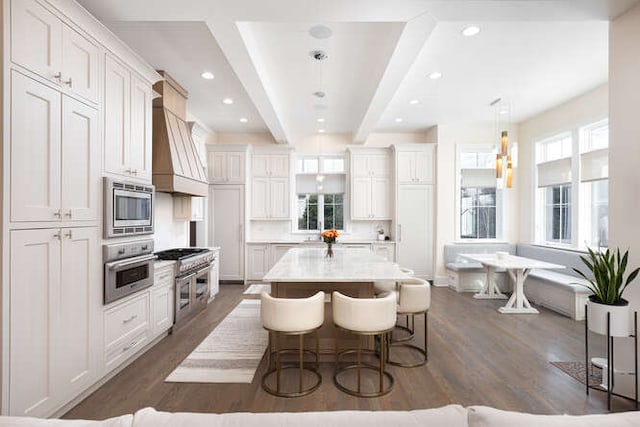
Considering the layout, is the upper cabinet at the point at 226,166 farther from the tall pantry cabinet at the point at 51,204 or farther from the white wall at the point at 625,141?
the white wall at the point at 625,141

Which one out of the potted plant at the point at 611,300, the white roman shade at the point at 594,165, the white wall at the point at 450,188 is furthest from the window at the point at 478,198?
the potted plant at the point at 611,300

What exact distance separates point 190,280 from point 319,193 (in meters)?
3.49

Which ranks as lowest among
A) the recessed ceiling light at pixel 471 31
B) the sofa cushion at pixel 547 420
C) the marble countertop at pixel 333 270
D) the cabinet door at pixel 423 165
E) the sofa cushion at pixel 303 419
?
the sofa cushion at pixel 303 419

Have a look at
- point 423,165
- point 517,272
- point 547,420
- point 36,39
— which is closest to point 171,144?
point 36,39

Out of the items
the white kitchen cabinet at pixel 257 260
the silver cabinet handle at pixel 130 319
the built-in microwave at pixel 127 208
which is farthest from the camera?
the white kitchen cabinet at pixel 257 260

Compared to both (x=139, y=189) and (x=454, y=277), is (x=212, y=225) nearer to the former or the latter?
(x=139, y=189)

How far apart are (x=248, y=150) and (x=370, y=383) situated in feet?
16.2

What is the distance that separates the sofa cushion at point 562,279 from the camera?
407cm

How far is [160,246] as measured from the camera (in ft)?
14.2

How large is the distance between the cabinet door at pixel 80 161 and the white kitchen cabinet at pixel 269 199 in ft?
13.3

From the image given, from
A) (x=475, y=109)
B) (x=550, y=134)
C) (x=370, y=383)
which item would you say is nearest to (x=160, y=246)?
(x=370, y=383)

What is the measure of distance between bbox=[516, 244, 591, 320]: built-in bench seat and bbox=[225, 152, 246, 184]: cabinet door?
533 cm

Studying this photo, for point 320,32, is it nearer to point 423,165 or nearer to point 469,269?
point 423,165

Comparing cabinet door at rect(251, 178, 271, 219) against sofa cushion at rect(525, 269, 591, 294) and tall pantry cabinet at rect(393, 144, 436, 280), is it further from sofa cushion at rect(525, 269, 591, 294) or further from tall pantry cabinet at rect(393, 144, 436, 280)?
sofa cushion at rect(525, 269, 591, 294)
